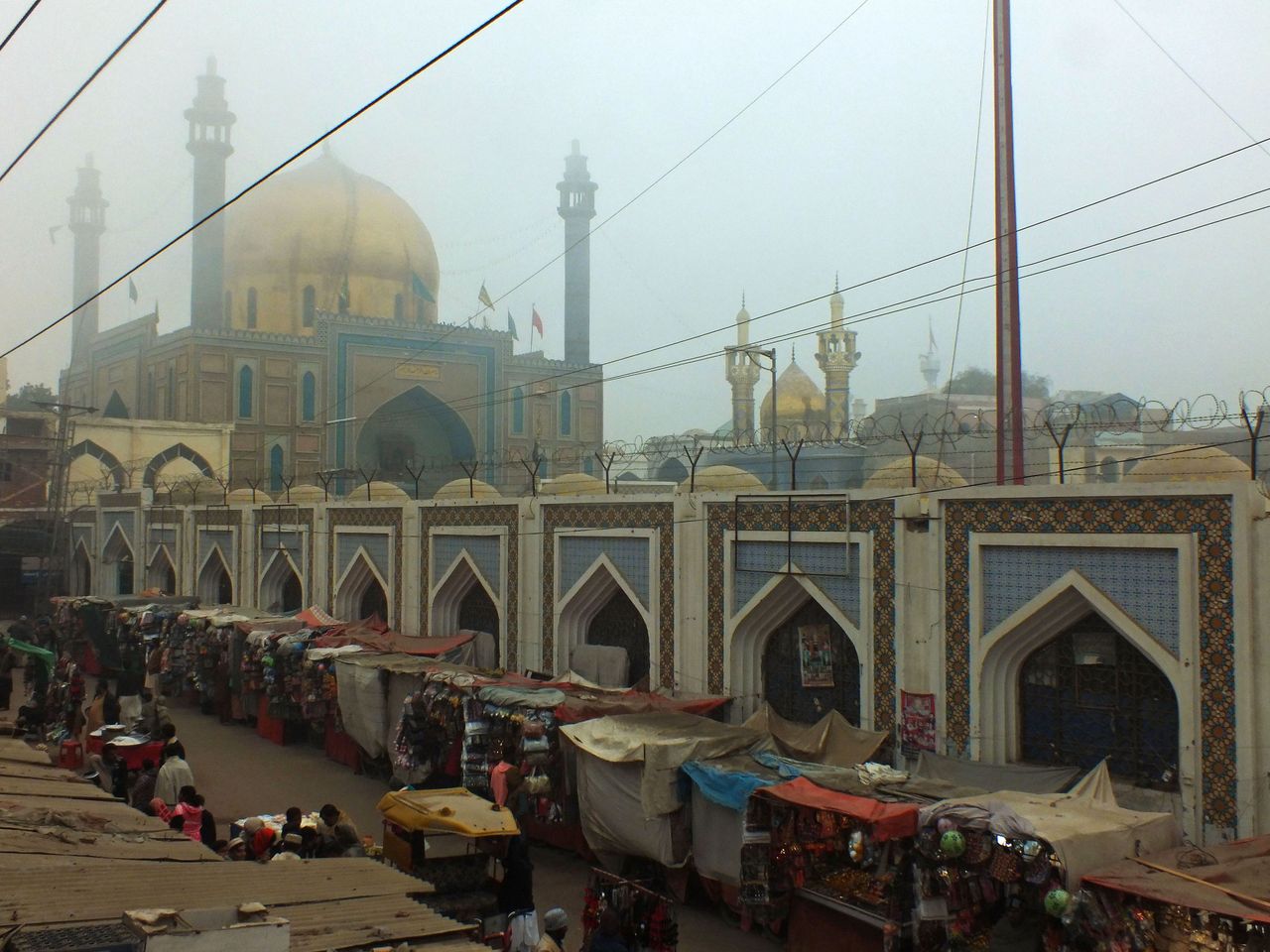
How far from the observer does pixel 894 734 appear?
10.6 metres

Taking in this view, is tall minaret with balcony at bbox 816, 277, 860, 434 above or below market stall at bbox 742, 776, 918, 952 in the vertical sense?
above

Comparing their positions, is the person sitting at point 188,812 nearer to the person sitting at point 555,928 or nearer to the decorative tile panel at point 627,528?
the person sitting at point 555,928

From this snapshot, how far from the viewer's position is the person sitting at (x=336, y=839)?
9023 millimetres

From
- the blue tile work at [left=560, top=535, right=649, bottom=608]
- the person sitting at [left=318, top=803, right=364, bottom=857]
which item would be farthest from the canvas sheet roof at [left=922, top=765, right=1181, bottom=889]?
the blue tile work at [left=560, top=535, right=649, bottom=608]

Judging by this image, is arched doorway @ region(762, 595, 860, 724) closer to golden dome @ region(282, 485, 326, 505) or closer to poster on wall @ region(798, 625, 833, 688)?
poster on wall @ region(798, 625, 833, 688)

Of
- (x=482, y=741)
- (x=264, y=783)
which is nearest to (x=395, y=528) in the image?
(x=264, y=783)

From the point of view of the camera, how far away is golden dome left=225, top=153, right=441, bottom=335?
136ft

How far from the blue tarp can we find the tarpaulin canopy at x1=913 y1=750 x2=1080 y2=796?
4.68 ft

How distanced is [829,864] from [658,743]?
5.61 ft

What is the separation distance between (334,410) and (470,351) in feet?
17.5

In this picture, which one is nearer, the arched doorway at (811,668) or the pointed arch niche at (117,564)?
the arched doorway at (811,668)

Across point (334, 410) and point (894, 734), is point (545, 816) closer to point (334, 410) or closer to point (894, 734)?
point (894, 734)

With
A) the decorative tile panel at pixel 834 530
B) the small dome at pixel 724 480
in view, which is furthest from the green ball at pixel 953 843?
the small dome at pixel 724 480

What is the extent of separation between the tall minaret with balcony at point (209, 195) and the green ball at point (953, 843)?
1494 inches
